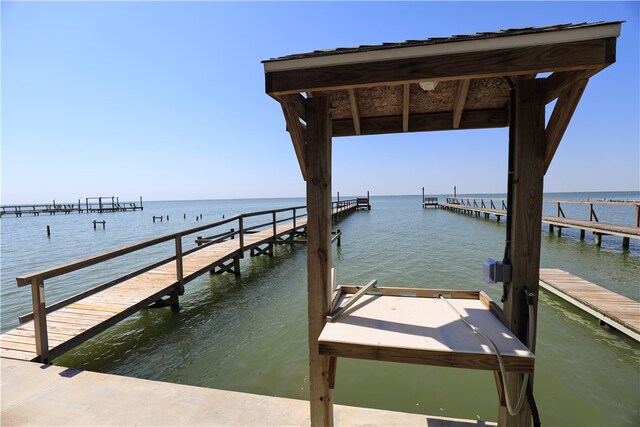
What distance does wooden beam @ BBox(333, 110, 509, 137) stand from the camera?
254 centimetres

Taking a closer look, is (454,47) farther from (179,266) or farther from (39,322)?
(179,266)

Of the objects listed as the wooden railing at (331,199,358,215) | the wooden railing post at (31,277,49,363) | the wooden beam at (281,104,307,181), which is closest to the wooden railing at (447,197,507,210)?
the wooden railing at (331,199,358,215)

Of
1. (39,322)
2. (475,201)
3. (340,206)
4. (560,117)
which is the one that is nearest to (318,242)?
(560,117)

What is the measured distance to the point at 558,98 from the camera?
5.85ft

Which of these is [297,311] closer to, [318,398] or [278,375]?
[278,375]

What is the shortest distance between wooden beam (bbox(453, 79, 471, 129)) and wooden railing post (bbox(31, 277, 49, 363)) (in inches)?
192

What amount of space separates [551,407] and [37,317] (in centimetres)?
600

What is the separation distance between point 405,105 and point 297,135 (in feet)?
3.27

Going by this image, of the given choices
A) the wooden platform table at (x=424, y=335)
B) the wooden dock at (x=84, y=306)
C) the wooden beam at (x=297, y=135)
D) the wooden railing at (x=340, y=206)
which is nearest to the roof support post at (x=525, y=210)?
the wooden platform table at (x=424, y=335)

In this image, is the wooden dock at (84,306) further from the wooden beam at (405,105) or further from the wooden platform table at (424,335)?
the wooden beam at (405,105)

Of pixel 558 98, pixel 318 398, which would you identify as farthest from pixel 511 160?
pixel 318 398

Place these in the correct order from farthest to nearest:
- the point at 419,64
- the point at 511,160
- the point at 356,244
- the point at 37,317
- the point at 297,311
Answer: the point at 356,244, the point at 297,311, the point at 37,317, the point at 511,160, the point at 419,64

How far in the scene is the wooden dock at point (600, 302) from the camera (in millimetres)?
4340

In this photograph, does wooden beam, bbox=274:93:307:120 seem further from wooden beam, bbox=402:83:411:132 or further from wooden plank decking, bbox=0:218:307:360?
wooden plank decking, bbox=0:218:307:360
